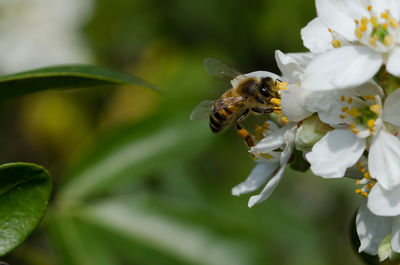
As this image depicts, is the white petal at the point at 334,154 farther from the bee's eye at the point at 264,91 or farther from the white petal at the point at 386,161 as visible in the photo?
the bee's eye at the point at 264,91

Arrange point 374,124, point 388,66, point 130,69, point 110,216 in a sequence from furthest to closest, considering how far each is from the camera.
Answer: point 130,69, point 110,216, point 374,124, point 388,66

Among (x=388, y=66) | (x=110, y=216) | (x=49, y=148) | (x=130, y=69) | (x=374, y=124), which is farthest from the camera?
(x=130, y=69)

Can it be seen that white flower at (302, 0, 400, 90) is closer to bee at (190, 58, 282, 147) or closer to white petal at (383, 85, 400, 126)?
white petal at (383, 85, 400, 126)

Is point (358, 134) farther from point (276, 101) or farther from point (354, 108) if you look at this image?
point (276, 101)

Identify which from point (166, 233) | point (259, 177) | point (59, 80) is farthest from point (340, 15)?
point (166, 233)

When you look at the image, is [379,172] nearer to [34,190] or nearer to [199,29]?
[34,190]

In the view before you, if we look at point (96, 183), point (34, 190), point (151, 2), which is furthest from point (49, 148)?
point (34, 190)
